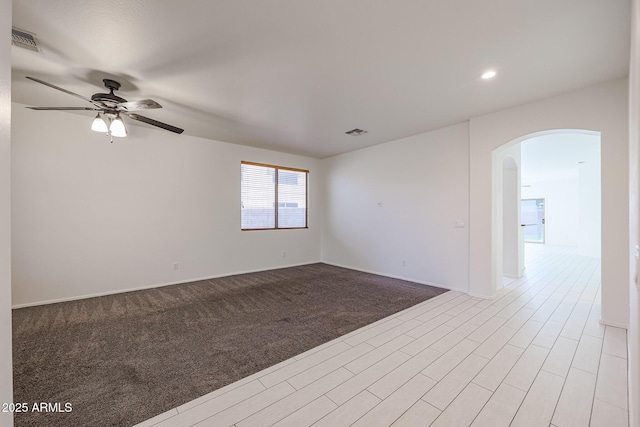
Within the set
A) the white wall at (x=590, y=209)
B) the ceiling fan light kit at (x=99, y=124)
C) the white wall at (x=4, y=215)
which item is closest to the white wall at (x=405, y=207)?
the ceiling fan light kit at (x=99, y=124)

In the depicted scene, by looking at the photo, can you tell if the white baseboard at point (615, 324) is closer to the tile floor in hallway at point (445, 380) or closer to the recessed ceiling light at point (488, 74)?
the tile floor in hallway at point (445, 380)

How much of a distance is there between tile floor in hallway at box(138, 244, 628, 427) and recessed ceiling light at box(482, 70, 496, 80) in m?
2.79

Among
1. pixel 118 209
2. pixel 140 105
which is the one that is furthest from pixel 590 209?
pixel 118 209

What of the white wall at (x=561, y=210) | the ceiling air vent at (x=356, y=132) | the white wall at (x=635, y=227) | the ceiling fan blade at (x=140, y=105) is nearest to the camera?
the white wall at (x=635, y=227)

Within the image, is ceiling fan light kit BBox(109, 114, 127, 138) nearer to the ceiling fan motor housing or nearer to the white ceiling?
the ceiling fan motor housing

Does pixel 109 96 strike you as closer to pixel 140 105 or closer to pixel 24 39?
pixel 140 105

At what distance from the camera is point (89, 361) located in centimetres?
230

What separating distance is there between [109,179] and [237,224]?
7.50 ft

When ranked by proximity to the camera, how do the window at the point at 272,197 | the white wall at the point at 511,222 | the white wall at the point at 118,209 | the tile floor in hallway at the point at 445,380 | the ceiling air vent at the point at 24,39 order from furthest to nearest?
the window at the point at 272,197, the white wall at the point at 511,222, the white wall at the point at 118,209, the ceiling air vent at the point at 24,39, the tile floor in hallway at the point at 445,380

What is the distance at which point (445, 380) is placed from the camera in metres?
2.03

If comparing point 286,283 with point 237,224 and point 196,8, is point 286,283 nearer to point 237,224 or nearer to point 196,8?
point 237,224

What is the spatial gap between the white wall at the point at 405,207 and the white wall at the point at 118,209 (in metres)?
2.05

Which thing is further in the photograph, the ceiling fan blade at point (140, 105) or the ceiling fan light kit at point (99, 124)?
the ceiling fan light kit at point (99, 124)

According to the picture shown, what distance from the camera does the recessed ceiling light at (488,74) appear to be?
8.94ft
